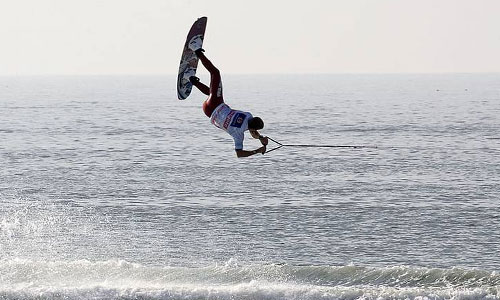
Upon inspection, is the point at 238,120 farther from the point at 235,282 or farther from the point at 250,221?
the point at 250,221

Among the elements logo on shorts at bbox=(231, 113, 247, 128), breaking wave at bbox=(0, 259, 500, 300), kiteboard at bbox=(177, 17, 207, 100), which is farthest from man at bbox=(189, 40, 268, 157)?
breaking wave at bbox=(0, 259, 500, 300)

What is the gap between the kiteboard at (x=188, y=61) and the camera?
1995 cm

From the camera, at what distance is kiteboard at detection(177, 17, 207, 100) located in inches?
786

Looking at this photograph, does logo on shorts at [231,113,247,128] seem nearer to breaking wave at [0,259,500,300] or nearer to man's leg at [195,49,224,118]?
man's leg at [195,49,224,118]

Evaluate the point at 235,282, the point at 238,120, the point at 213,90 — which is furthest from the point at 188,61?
the point at 235,282

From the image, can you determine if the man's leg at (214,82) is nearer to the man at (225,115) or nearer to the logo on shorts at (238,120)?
the man at (225,115)

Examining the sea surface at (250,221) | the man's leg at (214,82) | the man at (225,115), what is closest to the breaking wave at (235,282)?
the sea surface at (250,221)

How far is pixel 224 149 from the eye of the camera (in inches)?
2933

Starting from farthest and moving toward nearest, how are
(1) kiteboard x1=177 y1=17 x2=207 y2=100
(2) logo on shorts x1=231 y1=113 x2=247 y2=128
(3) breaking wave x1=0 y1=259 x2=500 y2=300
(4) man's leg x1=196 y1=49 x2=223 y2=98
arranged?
(3) breaking wave x1=0 y1=259 x2=500 y2=300 → (1) kiteboard x1=177 y1=17 x2=207 y2=100 → (2) logo on shorts x1=231 y1=113 x2=247 y2=128 → (4) man's leg x1=196 y1=49 x2=223 y2=98

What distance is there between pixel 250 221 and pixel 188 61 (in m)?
20.9

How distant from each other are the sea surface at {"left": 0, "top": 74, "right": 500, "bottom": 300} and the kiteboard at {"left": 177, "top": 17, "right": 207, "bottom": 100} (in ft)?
29.3

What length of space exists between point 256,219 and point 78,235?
28.7 feet

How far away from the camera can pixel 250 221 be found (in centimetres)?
4062

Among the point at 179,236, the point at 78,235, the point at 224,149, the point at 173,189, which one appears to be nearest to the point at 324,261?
the point at 179,236
